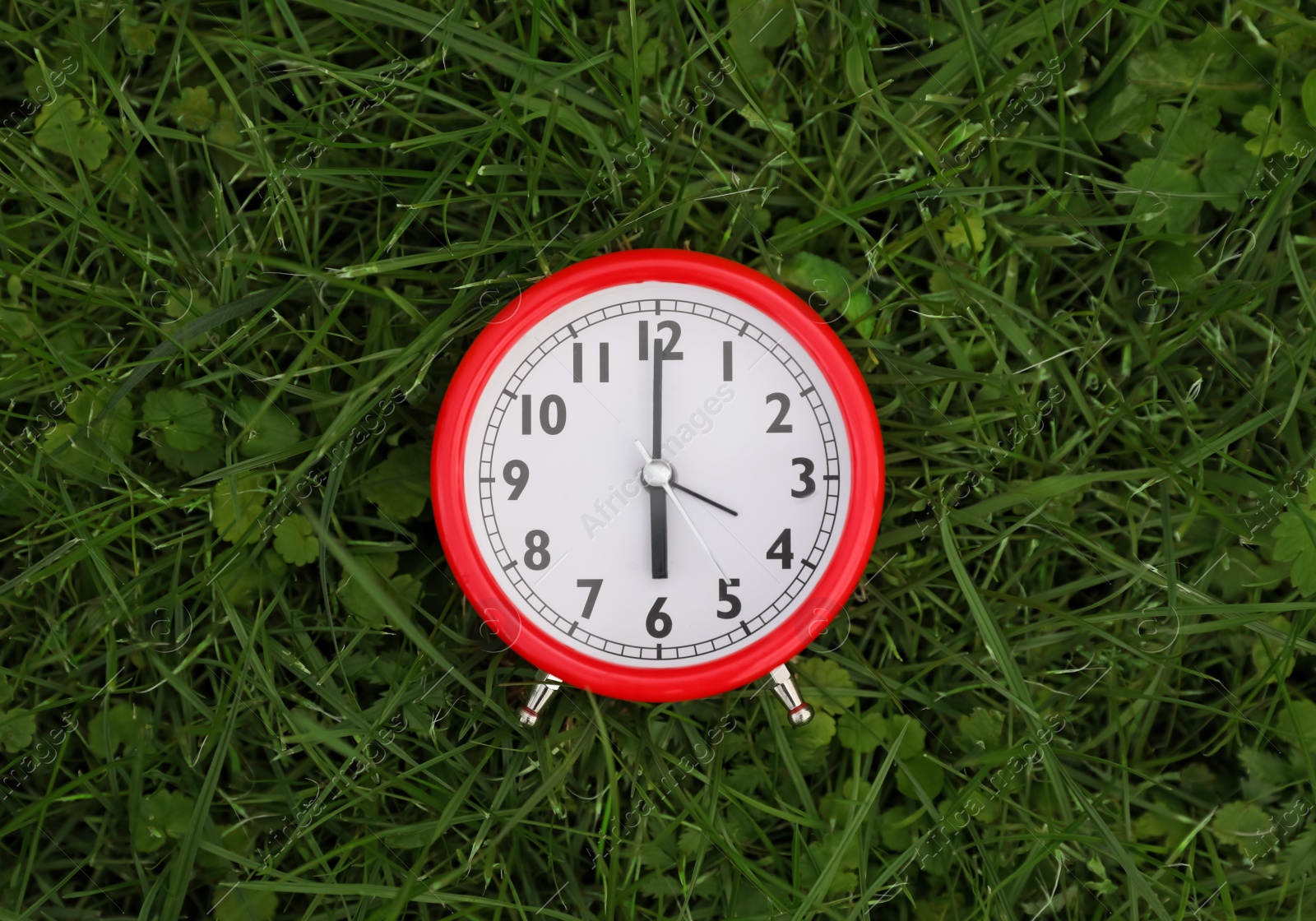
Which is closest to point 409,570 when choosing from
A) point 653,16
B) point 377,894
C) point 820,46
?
point 377,894

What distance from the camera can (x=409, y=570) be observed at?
7.39 ft

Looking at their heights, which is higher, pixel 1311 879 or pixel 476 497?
pixel 476 497

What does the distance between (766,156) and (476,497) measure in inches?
41.4

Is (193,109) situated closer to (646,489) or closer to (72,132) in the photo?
(72,132)

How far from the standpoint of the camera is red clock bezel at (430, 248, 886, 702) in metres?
2.00

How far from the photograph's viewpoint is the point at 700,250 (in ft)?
7.47

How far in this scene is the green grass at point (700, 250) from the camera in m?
2.20

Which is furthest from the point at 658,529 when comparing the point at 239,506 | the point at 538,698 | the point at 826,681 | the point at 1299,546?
the point at 1299,546

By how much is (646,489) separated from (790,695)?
55 cm

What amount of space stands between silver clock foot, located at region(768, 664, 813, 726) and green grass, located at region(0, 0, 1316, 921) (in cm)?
13

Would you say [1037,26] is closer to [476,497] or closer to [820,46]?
[820,46]

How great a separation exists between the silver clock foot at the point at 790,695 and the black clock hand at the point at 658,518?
0.34 meters

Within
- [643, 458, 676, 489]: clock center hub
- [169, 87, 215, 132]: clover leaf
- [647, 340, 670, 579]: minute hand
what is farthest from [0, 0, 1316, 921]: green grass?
[643, 458, 676, 489]: clock center hub

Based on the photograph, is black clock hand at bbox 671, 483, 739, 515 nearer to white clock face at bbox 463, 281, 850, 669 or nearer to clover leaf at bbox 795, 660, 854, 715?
white clock face at bbox 463, 281, 850, 669
